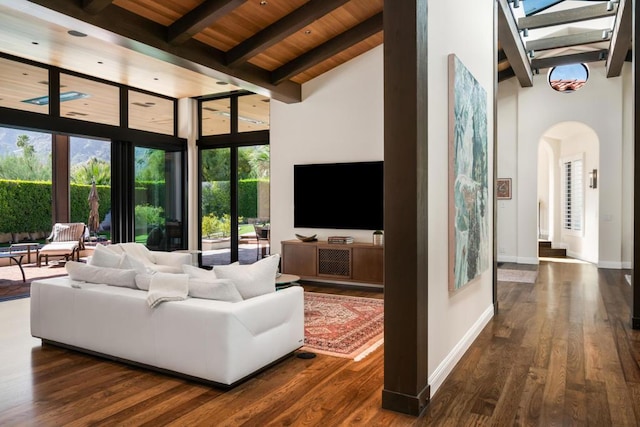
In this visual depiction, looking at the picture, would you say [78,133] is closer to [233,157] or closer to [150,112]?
[150,112]

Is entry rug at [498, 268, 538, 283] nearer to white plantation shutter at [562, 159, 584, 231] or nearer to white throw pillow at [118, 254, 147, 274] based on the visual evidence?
white plantation shutter at [562, 159, 584, 231]

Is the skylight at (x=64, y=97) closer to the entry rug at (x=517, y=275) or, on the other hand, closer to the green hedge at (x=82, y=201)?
the green hedge at (x=82, y=201)

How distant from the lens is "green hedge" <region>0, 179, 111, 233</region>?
10.1m

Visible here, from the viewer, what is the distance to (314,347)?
4039 mm

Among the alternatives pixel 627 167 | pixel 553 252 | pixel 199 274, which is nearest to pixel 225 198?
pixel 199 274

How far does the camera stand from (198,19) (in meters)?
4.79

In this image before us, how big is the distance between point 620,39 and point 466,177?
5.21 meters

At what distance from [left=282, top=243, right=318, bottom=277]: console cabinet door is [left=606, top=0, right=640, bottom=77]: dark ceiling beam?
5137mm

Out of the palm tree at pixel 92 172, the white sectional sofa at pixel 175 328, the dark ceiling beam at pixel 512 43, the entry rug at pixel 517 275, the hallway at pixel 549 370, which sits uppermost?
the dark ceiling beam at pixel 512 43

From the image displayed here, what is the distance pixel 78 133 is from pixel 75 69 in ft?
2.99

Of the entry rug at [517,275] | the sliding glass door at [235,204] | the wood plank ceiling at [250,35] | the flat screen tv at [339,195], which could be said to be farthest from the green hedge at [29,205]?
the entry rug at [517,275]

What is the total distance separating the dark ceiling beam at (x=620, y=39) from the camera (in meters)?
6.11

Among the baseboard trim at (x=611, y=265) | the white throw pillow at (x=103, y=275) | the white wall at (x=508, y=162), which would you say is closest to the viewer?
the white throw pillow at (x=103, y=275)

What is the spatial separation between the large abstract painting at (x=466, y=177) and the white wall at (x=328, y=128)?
2.38 m
